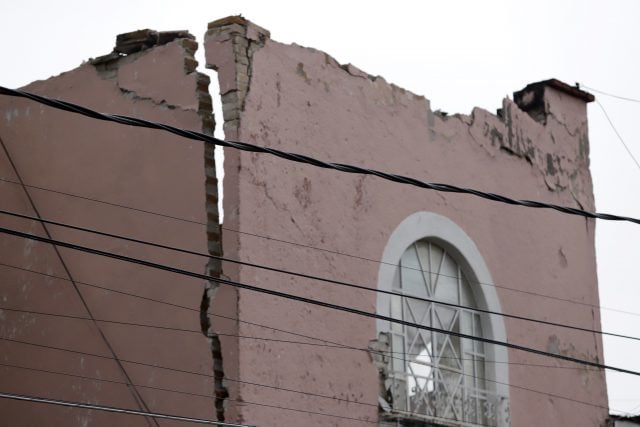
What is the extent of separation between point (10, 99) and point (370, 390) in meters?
4.46

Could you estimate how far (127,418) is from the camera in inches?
453

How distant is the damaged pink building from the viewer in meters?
11.2

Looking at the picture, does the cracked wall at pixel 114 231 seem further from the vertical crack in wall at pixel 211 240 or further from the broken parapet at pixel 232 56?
the broken parapet at pixel 232 56

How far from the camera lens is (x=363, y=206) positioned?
1238 cm

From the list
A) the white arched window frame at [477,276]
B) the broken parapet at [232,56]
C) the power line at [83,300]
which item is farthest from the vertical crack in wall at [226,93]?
the white arched window frame at [477,276]

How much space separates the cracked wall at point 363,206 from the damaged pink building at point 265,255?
0.07 feet

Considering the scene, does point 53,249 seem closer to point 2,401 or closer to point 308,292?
point 2,401

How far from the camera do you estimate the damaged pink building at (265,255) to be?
11227 mm

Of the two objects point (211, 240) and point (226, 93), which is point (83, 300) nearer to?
point (211, 240)

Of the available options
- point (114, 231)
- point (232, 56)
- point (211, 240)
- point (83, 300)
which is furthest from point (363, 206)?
point (83, 300)

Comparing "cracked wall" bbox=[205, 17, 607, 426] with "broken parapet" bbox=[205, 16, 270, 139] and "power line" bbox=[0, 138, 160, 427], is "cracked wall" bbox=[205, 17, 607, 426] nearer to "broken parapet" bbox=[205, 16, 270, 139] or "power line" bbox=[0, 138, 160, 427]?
"broken parapet" bbox=[205, 16, 270, 139]

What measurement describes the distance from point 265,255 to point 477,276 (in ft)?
9.97

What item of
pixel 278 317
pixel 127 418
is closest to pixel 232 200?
pixel 278 317

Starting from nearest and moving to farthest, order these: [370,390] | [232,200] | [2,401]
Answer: [232,200] < [370,390] < [2,401]
